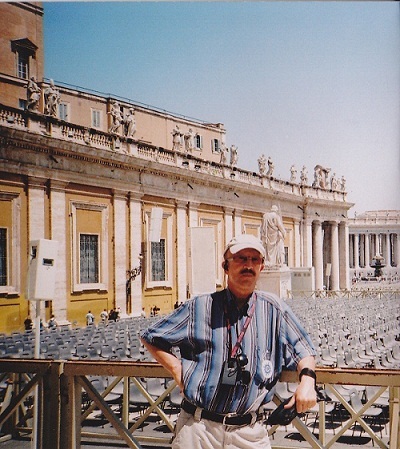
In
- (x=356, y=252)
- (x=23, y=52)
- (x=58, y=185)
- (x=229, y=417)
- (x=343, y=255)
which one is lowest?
(x=356, y=252)

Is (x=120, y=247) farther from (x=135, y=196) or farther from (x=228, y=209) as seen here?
(x=228, y=209)

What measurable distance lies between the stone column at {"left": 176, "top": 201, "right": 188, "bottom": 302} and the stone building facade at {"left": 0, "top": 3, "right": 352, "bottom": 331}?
0.05m

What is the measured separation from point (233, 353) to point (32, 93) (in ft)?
30.9

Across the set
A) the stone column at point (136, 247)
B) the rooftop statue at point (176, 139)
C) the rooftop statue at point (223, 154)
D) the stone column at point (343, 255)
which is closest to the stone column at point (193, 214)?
the rooftop statue at point (223, 154)

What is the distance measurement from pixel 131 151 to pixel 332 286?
68.9 ft

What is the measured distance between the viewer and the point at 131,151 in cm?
1936

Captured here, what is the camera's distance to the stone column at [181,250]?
2133 cm

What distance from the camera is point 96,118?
15.3 meters

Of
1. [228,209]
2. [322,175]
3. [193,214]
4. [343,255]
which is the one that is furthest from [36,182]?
[343,255]

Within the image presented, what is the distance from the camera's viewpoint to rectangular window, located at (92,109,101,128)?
1436 centimetres

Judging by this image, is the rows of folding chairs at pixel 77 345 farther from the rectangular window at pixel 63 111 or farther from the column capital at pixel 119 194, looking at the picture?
the column capital at pixel 119 194

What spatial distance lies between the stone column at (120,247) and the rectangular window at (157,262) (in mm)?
1513

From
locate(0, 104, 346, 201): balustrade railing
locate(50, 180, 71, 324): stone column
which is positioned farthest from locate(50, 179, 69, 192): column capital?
locate(0, 104, 346, 201): balustrade railing

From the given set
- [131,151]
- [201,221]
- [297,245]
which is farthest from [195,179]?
[297,245]
